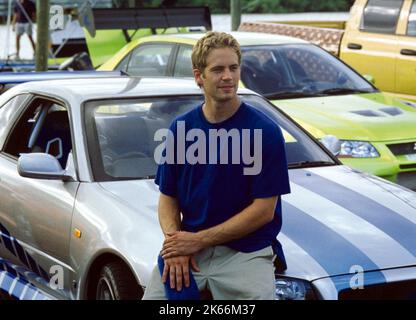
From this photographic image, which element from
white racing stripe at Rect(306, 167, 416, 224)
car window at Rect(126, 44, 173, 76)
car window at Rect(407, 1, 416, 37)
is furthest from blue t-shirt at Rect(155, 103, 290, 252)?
car window at Rect(407, 1, 416, 37)

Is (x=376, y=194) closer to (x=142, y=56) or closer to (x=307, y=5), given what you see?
(x=142, y=56)

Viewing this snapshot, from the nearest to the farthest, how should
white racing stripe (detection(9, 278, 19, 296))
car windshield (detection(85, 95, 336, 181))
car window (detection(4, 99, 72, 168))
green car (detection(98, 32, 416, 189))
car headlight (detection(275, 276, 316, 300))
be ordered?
car headlight (detection(275, 276, 316, 300)), car windshield (detection(85, 95, 336, 181)), white racing stripe (detection(9, 278, 19, 296)), car window (detection(4, 99, 72, 168)), green car (detection(98, 32, 416, 189))

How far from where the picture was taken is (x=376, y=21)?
12.8 m

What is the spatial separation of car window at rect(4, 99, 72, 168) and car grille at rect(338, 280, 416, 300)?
253 centimetres

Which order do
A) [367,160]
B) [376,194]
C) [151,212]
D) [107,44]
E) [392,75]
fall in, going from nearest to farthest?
[151,212]
[376,194]
[367,160]
[392,75]
[107,44]

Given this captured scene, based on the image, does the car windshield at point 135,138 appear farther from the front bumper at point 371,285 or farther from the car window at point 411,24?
the car window at point 411,24

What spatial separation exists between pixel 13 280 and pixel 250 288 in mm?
2357

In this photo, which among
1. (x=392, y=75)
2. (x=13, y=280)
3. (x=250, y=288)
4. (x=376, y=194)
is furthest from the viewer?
(x=392, y=75)

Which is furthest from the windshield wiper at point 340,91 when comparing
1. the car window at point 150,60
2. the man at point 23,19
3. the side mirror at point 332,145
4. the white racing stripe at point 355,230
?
the man at point 23,19

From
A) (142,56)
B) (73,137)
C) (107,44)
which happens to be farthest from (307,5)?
(73,137)

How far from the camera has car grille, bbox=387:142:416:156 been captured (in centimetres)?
Result: 886

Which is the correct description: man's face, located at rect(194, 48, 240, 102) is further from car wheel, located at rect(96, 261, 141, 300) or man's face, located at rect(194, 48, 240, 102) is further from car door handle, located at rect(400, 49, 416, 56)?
car door handle, located at rect(400, 49, 416, 56)

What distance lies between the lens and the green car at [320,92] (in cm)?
877
